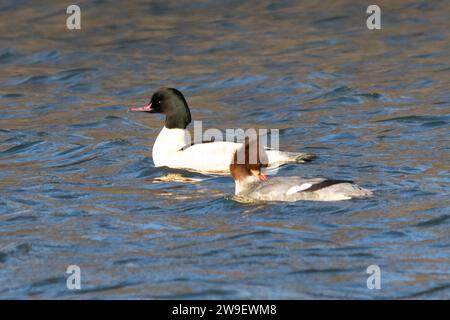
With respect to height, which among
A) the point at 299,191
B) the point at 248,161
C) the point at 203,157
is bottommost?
the point at 299,191

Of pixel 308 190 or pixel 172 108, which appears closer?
pixel 308 190

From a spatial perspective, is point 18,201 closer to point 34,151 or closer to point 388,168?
point 34,151

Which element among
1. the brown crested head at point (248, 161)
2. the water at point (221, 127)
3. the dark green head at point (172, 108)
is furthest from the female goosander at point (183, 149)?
the brown crested head at point (248, 161)

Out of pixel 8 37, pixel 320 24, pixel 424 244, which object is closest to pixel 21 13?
pixel 8 37

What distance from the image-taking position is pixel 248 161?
1104 cm

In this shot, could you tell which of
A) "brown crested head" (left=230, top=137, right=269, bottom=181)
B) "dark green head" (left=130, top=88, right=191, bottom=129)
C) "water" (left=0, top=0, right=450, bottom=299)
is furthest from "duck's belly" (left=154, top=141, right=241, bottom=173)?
"brown crested head" (left=230, top=137, right=269, bottom=181)

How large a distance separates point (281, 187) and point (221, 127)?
5.12 m

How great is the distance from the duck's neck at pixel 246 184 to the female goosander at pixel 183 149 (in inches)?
69.4

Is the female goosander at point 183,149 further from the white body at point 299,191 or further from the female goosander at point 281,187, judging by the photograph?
the white body at point 299,191

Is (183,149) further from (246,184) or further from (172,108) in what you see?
(246,184)

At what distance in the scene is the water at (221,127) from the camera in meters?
8.67

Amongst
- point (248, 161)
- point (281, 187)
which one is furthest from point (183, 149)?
point (281, 187)

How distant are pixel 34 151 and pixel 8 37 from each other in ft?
22.5

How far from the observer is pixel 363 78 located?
698 inches
